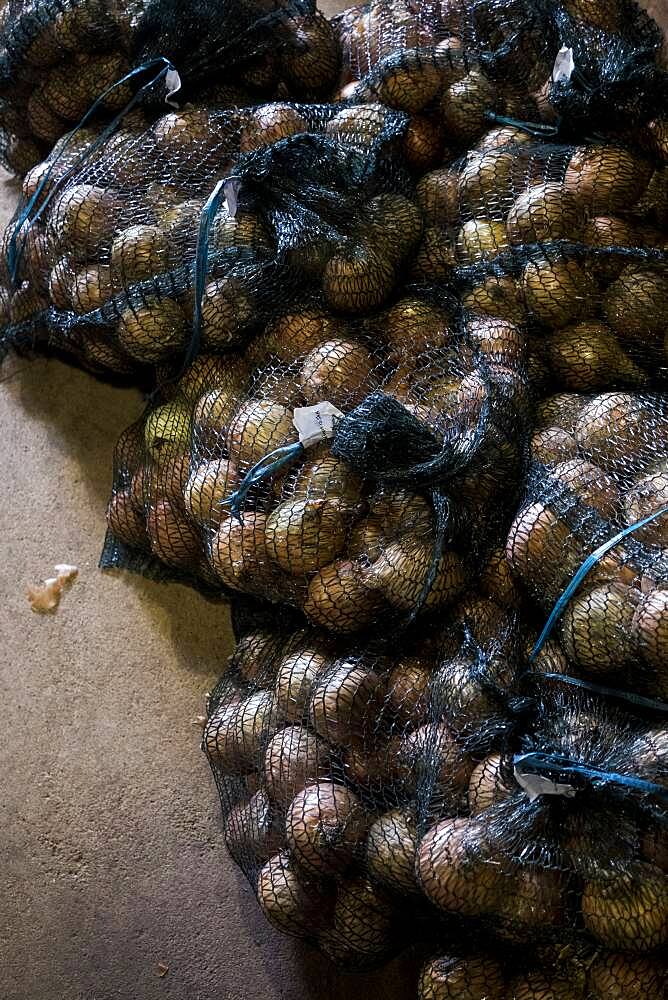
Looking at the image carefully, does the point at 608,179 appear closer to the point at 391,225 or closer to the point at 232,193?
the point at 391,225

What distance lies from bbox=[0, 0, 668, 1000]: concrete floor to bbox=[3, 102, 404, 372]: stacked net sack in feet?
1.84

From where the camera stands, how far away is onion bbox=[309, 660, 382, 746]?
2.25 meters

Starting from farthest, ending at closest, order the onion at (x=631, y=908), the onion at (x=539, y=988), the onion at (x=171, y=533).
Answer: the onion at (x=171, y=533)
the onion at (x=539, y=988)
the onion at (x=631, y=908)

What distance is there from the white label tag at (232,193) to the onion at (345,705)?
1108 mm

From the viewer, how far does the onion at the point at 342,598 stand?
2305 mm

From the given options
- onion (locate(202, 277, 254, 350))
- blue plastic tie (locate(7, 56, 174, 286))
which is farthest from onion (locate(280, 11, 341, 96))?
onion (locate(202, 277, 254, 350))

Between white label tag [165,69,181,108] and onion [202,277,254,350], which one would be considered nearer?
onion [202,277,254,350]

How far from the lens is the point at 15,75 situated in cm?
298

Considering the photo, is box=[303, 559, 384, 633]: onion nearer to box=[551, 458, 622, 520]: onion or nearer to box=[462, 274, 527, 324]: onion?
box=[551, 458, 622, 520]: onion

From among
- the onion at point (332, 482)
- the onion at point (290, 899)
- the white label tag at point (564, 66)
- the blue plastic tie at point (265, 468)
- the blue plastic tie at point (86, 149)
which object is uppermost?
the blue plastic tie at point (86, 149)

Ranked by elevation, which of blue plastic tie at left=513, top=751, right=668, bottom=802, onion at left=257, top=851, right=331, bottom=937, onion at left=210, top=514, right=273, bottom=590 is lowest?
onion at left=257, top=851, right=331, bottom=937

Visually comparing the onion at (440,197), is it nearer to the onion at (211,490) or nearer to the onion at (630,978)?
the onion at (211,490)

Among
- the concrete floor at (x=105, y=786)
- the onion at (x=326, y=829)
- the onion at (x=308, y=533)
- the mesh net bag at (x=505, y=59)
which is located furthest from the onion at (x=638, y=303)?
the onion at (x=326, y=829)

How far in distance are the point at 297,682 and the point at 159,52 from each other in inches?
67.1
